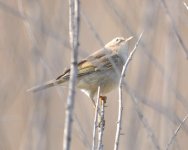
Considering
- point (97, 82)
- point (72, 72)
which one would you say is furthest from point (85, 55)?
point (97, 82)

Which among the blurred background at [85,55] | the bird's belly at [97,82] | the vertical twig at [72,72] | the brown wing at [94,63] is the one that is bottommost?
the vertical twig at [72,72]

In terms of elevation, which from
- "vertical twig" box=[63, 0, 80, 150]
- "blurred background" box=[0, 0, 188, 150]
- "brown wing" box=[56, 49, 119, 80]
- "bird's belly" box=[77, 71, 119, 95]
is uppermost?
"brown wing" box=[56, 49, 119, 80]

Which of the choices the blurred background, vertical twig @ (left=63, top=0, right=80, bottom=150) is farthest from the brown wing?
vertical twig @ (left=63, top=0, right=80, bottom=150)

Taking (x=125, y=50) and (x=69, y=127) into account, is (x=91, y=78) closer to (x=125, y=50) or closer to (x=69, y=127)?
(x=125, y=50)

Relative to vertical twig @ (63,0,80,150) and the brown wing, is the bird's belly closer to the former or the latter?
the brown wing

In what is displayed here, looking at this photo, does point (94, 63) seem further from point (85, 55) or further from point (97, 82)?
point (85, 55)

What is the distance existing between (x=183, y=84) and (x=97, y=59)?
774 millimetres

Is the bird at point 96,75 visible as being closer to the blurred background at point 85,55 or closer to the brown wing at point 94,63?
the brown wing at point 94,63

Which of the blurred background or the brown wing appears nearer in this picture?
the blurred background

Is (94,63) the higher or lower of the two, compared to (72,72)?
higher

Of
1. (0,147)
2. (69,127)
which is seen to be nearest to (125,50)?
(0,147)

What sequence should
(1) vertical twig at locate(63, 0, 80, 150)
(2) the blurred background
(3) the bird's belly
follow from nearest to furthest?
(1) vertical twig at locate(63, 0, 80, 150) < (2) the blurred background < (3) the bird's belly

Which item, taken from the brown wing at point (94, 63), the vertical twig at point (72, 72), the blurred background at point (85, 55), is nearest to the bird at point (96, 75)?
the brown wing at point (94, 63)

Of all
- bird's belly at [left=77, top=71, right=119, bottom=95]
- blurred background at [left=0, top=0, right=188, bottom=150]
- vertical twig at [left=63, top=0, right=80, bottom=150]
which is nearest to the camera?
vertical twig at [left=63, top=0, right=80, bottom=150]
